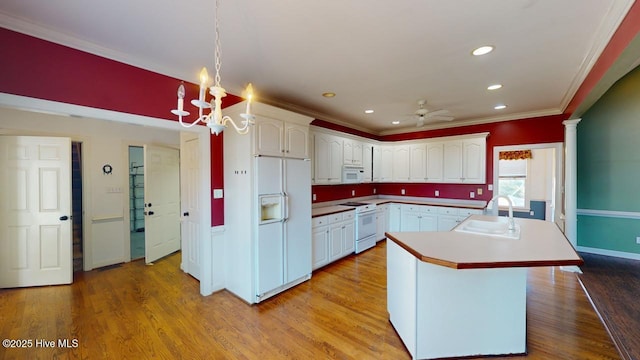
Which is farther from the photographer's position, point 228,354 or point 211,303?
point 211,303

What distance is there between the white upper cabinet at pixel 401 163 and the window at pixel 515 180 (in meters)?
2.92

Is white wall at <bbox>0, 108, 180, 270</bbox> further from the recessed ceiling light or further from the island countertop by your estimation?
the recessed ceiling light

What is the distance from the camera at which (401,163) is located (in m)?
5.93

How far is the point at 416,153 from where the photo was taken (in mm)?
5711

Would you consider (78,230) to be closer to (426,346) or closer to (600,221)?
(426,346)

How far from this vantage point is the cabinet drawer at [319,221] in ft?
12.4

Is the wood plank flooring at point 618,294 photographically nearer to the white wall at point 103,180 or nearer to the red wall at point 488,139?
the red wall at point 488,139

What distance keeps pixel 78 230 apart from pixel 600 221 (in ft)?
29.5

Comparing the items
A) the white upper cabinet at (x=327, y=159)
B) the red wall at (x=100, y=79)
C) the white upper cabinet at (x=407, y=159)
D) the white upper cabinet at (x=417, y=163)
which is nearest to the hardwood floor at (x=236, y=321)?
the red wall at (x=100, y=79)

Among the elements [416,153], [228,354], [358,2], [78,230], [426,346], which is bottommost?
[228,354]

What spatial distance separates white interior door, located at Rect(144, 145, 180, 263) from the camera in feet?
13.5

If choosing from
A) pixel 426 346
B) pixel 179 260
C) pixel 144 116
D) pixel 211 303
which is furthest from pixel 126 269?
pixel 426 346

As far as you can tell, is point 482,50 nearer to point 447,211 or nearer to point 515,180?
point 447,211

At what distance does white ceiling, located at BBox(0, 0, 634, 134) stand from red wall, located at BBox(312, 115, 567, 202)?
4.31ft
